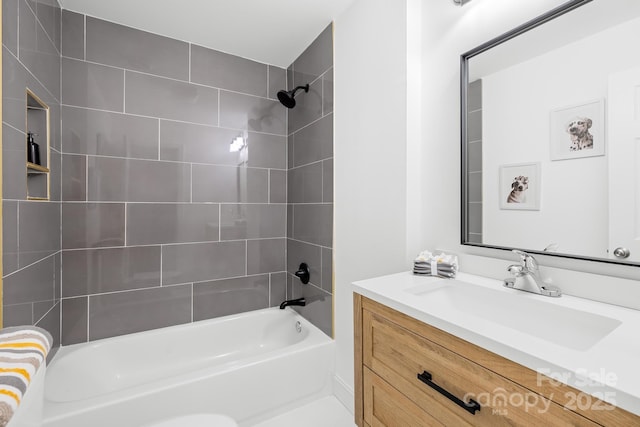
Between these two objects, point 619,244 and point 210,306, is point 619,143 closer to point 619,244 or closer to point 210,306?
point 619,244

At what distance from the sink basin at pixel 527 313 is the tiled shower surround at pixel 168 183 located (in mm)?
942

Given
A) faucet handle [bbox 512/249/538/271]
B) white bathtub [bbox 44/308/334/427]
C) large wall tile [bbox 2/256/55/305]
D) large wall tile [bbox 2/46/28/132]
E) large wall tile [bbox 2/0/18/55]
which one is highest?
large wall tile [bbox 2/0/18/55]

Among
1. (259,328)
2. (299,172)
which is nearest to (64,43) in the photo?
(299,172)

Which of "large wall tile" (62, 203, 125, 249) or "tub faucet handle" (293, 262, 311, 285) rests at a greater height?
"large wall tile" (62, 203, 125, 249)

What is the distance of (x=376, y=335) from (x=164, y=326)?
5.71ft

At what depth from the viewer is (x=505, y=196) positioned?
1.16 m

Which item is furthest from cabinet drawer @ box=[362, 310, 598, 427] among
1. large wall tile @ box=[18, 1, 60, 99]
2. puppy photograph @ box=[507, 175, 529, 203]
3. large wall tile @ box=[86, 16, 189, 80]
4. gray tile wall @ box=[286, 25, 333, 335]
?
large wall tile @ box=[86, 16, 189, 80]

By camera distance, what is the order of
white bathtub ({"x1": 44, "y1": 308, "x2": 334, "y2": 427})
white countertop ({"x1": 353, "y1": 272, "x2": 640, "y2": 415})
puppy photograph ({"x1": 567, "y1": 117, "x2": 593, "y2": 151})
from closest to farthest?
white countertop ({"x1": 353, "y1": 272, "x2": 640, "y2": 415}), puppy photograph ({"x1": 567, "y1": 117, "x2": 593, "y2": 151}), white bathtub ({"x1": 44, "y1": 308, "x2": 334, "y2": 427})

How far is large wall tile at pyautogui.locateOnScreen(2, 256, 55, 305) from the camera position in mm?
1110

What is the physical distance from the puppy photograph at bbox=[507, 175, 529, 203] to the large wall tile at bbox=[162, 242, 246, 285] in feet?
6.08

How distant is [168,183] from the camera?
6.73 feet

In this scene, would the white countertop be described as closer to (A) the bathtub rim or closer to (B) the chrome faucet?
(B) the chrome faucet

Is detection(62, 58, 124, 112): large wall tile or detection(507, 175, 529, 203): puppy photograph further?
detection(62, 58, 124, 112): large wall tile

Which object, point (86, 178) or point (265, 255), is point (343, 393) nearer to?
point (265, 255)
